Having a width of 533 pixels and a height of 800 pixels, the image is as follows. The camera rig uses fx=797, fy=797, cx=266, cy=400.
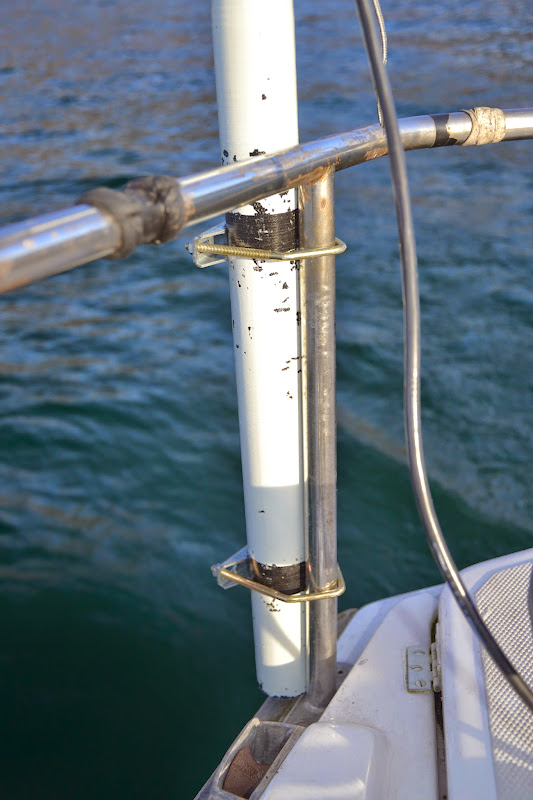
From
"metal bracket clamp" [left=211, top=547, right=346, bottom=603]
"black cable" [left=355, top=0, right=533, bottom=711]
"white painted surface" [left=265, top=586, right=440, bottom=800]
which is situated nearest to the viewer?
"black cable" [left=355, top=0, right=533, bottom=711]

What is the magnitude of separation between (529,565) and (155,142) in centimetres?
561

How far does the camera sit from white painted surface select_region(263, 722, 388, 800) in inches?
41.3

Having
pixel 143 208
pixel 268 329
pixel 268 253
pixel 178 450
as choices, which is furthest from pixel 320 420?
pixel 178 450

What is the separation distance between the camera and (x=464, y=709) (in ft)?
3.57

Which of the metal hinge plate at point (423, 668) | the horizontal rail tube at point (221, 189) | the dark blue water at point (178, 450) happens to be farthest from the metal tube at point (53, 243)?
the dark blue water at point (178, 450)

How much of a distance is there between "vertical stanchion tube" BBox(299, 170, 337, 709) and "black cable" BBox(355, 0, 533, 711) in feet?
0.80

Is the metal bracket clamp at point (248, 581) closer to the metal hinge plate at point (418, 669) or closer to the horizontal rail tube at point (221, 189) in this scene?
the metal hinge plate at point (418, 669)

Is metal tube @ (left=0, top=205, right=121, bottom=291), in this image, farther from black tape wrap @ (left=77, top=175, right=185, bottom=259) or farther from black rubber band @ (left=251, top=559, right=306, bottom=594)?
black rubber band @ (left=251, top=559, right=306, bottom=594)

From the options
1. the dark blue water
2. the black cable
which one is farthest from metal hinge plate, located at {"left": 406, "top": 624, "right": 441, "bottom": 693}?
the dark blue water

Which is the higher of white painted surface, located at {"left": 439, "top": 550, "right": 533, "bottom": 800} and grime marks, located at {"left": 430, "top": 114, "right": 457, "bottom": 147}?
grime marks, located at {"left": 430, "top": 114, "right": 457, "bottom": 147}

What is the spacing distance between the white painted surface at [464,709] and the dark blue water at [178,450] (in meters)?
1.10

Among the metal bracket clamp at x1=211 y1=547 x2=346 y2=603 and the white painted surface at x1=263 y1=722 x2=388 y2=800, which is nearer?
the white painted surface at x1=263 y1=722 x2=388 y2=800

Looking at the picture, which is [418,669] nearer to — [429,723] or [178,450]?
[429,723]

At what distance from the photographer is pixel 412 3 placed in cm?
1004
